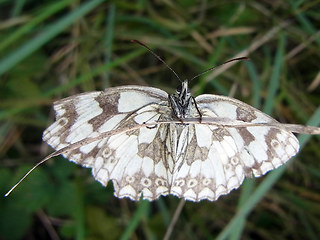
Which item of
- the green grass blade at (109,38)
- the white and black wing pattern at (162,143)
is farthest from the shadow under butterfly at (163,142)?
the green grass blade at (109,38)

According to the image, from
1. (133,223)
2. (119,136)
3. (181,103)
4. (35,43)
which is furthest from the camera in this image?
(35,43)

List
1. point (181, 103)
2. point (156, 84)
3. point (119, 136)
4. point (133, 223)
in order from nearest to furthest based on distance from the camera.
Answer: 1. point (181, 103)
2. point (119, 136)
3. point (133, 223)
4. point (156, 84)

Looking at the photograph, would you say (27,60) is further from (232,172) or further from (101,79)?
(232,172)

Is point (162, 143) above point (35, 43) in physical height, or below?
below

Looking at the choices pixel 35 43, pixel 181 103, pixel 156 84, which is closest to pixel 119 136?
pixel 181 103

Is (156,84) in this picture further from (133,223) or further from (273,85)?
(133,223)

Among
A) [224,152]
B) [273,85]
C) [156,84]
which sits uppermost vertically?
[156,84]

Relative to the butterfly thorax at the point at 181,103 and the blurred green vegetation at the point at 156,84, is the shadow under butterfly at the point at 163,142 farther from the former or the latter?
the blurred green vegetation at the point at 156,84

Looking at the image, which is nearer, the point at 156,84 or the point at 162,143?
the point at 162,143
